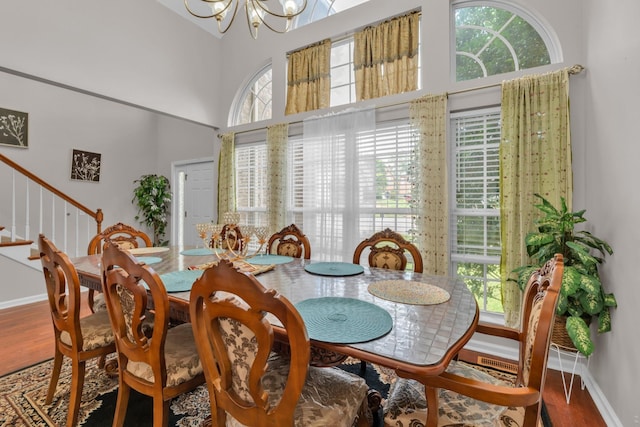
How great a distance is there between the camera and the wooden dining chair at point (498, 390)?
0.89 metres

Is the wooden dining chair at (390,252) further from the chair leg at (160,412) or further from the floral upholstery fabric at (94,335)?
the floral upholstery fabric at (94,335)

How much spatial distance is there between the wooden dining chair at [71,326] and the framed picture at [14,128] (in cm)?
339

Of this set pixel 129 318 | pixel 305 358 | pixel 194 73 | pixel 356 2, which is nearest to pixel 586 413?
pixel 305 358

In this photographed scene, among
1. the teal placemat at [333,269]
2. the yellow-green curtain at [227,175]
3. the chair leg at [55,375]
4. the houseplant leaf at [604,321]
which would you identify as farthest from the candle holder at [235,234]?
the yellow-green curtain at [227,175]

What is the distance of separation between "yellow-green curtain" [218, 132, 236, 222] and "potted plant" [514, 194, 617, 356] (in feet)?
11.4

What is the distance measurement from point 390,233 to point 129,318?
168 cm

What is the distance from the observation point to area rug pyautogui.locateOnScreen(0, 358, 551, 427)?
1633 millimetres

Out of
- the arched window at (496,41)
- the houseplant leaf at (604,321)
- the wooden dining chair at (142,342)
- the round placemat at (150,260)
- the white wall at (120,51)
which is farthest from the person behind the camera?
the white wall at (120,51)

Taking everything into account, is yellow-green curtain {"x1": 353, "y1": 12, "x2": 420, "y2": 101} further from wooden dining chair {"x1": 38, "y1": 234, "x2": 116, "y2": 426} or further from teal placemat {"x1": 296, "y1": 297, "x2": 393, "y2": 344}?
wooden dining chair {"x1": 38, "y1": 234, "x2": 116, "y2": 426}

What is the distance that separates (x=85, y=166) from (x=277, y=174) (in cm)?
313

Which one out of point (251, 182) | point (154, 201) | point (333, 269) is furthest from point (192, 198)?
point (333, 269)

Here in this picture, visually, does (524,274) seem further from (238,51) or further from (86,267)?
(238,51)

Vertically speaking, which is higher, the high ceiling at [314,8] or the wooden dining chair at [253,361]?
the high ceiling at [314,8]

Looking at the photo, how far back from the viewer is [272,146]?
12.2 ft
